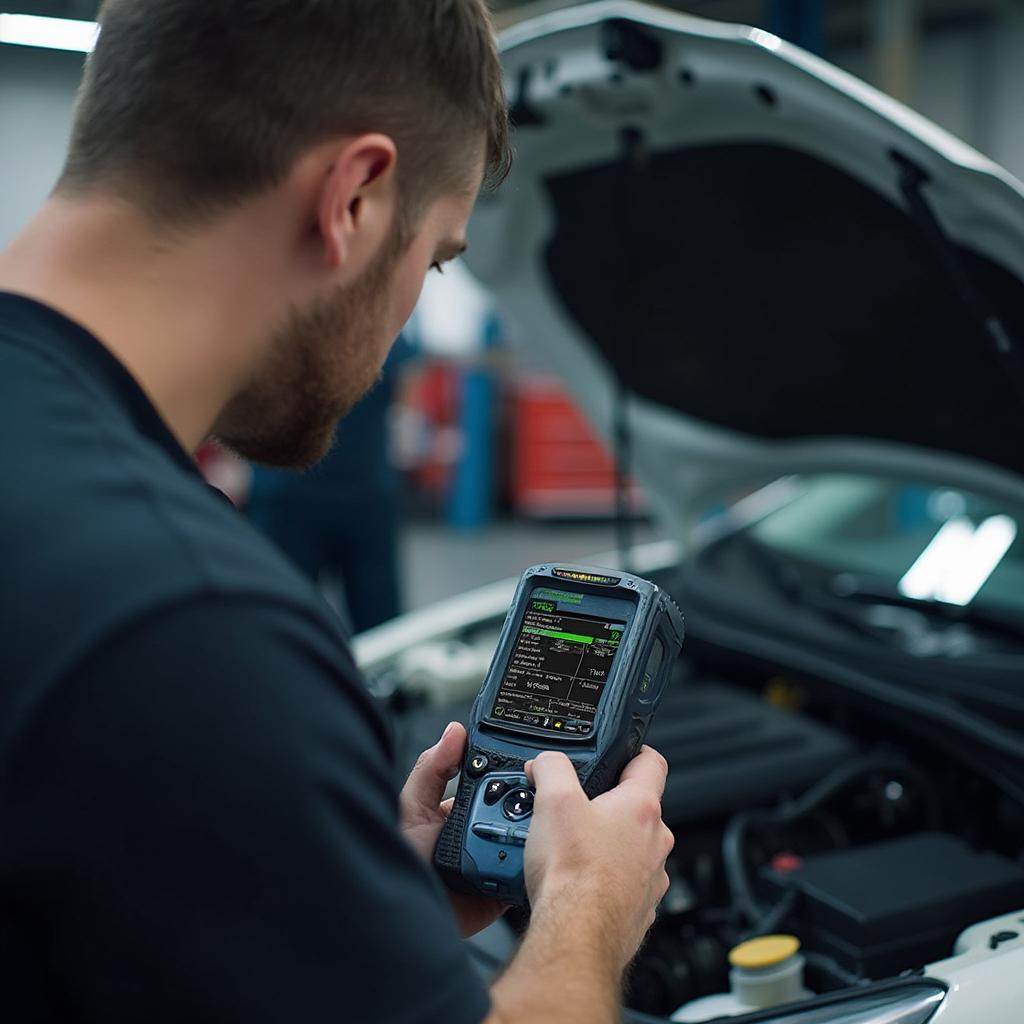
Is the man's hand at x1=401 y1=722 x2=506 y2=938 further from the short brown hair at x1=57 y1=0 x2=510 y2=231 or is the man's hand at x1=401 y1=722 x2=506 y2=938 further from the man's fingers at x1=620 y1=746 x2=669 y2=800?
A: the short brown hair at x1=57 y1=0 x2=510 y2=231

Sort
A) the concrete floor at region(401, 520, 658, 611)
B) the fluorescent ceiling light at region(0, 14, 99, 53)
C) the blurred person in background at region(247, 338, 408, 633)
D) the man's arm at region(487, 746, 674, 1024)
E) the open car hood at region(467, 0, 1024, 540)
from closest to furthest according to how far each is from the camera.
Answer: the man's arm at region(487, 746, 674, 1024) → the open car hood at region(467, 0, 1024, 540) → the blurred person in background at region(247, 338, 408, 633) → the fluorescent ceiling light at region(0, 14, 99, 53) → the concrete floor at region(401, 520, 658, 611)

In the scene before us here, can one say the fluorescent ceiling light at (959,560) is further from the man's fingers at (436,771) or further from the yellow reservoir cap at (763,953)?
the man's fingers at (436,771)

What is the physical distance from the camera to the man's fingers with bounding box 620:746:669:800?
939 millimetres

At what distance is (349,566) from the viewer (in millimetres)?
3455

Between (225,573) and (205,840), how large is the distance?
137mm

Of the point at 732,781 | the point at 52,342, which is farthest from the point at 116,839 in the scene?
the point at 732,781

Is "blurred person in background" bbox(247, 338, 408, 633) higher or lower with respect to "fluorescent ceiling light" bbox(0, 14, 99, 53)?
lower

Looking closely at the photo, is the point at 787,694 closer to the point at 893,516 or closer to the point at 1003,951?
the point at 893,516

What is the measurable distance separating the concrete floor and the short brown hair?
4.77m

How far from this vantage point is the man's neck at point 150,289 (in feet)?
2.45

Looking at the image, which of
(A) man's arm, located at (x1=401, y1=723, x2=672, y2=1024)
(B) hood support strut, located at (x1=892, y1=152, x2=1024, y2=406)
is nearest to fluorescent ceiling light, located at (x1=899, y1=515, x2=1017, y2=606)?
(B) hood support strut, located at (x1=892, y1=152, x2=1024, y2=406)

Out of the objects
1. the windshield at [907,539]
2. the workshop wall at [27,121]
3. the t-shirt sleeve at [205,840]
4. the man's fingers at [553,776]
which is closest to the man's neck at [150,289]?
the t-shirt sleeve at [205,840]

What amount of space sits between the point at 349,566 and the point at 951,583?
196 centimetres

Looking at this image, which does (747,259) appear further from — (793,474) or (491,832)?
(491,832)
